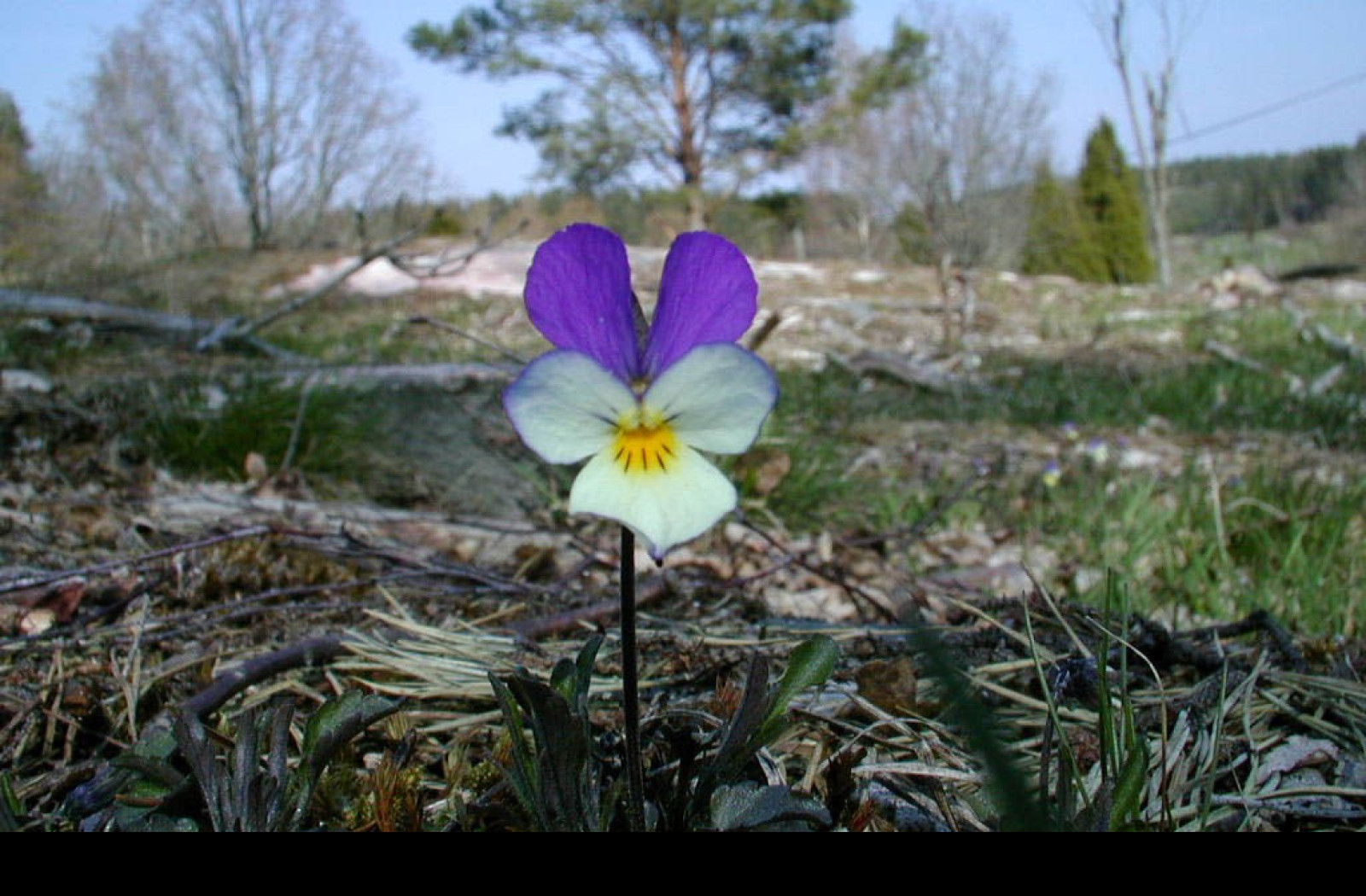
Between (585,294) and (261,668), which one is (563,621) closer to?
(261,668)

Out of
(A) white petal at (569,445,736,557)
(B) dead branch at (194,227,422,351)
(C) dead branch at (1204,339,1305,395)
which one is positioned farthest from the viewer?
(C) dead branch at (1204,339,1305,395)

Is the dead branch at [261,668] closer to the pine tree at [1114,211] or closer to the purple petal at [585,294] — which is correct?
the purple petal at [585,294]

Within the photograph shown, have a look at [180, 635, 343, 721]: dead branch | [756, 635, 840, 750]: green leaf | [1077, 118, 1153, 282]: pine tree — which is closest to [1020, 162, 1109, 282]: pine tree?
[1077, 118, 1153, 282]: pine tree

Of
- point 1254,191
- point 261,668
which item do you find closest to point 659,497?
point 261,668

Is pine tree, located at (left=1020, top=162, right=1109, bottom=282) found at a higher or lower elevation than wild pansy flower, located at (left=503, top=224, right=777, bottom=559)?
higher

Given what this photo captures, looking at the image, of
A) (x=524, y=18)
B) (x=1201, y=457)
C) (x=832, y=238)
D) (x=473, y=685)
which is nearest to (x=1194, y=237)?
(x=832, y=238)

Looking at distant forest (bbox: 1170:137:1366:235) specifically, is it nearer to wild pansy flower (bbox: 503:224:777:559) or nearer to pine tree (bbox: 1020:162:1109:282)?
pine tree (bbox: 1020:162:1109:282)

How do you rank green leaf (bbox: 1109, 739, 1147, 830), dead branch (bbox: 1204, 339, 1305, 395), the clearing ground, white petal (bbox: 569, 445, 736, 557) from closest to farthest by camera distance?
white petal (bbox: 569, 445, 736, 557) < green leaf (bbox: 1109, 739, 1147, 830) < the clearing ground < dead branch (bbox: 1204, 339, 1305, 395)
